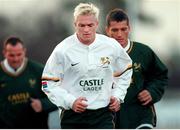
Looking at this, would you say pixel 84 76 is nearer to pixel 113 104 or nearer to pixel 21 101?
pixel 113 104

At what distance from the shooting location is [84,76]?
799cm

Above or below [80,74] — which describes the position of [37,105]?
below

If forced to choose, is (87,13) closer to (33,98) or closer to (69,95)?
(69,95)

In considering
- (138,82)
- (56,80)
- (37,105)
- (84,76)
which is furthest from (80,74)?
(37,105)

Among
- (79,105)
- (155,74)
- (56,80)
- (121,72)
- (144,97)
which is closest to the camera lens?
(79,105)

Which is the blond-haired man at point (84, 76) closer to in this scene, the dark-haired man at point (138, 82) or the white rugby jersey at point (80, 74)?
the white rugby jersey at point (80, 74)

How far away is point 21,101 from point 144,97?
92.9 inches

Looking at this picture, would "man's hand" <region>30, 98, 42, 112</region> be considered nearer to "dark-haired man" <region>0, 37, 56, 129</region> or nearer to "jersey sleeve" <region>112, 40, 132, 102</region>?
"dark-haired man" <region>0, 37, 56, 129</region>

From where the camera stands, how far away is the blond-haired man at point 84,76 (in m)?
7.96

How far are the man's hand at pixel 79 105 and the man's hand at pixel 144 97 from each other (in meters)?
1.14

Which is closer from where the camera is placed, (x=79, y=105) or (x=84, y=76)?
(x=79, y=105)

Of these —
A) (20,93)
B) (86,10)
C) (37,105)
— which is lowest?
(37,105)

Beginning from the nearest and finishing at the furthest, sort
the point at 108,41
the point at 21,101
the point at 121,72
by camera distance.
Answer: the point at 108,41, the point at 121,72, the point at 21,101

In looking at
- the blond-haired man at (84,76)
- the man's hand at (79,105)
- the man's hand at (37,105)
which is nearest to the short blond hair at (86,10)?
the blond-haired man at (84,76)
